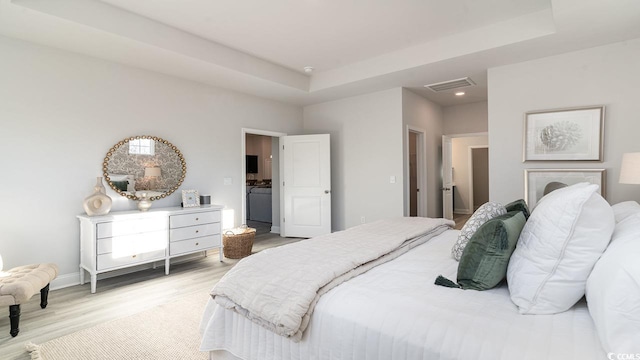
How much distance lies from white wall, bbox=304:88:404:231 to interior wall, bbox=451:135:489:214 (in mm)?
4014

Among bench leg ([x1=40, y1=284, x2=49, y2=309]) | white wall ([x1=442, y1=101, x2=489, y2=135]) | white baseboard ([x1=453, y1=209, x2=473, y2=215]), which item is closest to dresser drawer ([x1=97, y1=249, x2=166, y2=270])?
bench leg ([x1=40, y1=284, x2=49, y2=309])

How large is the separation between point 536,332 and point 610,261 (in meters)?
0.33

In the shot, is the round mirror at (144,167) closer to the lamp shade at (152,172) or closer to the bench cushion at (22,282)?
the lamp shade at (152,172)

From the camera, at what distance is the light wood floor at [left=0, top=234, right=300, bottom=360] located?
92.4 inches

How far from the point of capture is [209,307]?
1.78m

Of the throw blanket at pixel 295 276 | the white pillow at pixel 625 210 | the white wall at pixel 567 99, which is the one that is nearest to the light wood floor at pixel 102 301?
the throw blanket at pixel 295 276

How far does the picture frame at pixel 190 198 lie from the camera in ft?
13.6

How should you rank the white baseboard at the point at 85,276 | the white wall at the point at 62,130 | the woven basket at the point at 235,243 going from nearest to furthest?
1. the white wall at the point at 62,130
2. the white baseboard at the point at 85,276
3. the woven basket at the point at 235,243

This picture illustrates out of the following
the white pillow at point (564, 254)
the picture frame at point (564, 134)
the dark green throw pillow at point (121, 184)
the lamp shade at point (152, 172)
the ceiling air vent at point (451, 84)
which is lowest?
the white pillow at point (564, 254)

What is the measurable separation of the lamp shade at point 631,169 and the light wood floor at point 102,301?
12.9 feet

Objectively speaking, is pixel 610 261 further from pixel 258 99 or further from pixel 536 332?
pixel 258 99

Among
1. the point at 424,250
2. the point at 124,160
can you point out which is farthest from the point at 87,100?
the point at 424,250

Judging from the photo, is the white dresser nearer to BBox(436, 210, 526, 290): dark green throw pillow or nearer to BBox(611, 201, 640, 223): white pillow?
BBox(436, 210, 526, 290): dark green throw pillow

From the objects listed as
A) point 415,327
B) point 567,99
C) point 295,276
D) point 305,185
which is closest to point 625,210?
point 415,327
